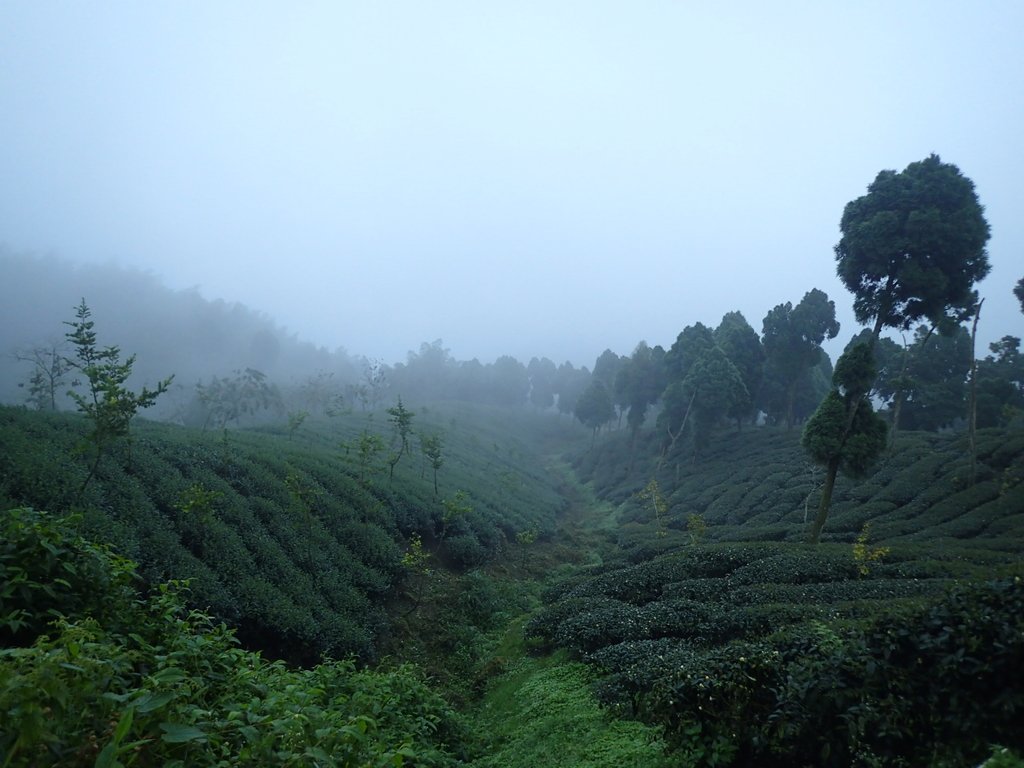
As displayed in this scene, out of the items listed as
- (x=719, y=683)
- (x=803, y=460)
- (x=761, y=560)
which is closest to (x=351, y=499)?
(x=761, y=560)

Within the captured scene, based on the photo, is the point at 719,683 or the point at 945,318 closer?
the point at 719,683

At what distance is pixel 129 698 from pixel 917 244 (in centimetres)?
2148

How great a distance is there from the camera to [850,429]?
17.2m

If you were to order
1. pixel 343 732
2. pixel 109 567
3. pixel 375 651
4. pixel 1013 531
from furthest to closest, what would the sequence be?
1. pixel 1013 531
2. pixel 375 651
3. pixel 109 567
4. pixel 343 732

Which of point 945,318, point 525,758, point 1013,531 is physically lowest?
point 525,758

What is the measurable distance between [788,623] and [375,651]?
9.13 meters

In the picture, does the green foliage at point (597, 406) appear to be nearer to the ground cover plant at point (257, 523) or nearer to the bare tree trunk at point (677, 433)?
the bare tree trunk at point (677, 433)

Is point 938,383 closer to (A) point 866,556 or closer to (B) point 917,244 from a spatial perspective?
(B) point 917,244

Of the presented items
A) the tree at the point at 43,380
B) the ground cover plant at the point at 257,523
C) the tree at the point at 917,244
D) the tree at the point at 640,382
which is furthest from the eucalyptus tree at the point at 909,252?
the tree at the point at 640,382

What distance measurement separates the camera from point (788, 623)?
891cm

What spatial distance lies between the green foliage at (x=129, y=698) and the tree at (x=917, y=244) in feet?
65.7

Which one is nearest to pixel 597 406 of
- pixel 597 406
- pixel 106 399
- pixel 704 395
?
pixel 597 406

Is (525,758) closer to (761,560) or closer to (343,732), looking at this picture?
(343,732)

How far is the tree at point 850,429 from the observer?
17.0m
